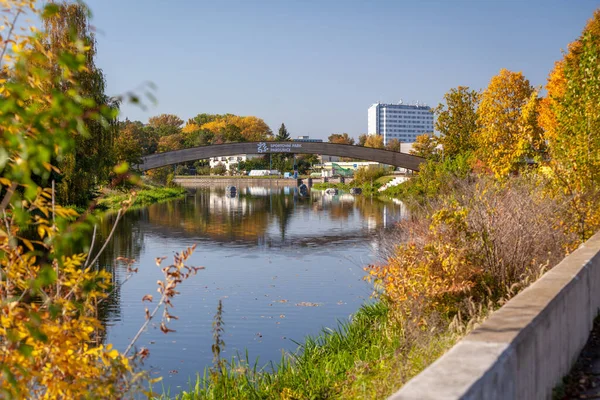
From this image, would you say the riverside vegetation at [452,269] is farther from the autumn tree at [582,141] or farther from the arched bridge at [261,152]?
the arched bridge at [261,152]

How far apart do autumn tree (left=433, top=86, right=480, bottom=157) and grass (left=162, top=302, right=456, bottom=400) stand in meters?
34.3

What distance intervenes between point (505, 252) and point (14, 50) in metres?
9.14

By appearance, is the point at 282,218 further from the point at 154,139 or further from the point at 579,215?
the point at 154,139

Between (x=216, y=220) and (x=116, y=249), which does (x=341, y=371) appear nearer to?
(x=116, y=249)

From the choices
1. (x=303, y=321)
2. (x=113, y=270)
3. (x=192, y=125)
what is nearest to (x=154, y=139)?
(x=192, y=125)

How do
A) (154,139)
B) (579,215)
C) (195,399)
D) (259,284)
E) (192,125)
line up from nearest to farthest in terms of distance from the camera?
(195,399) → (579,215) → (259,284) → (154,139) → (192,125)

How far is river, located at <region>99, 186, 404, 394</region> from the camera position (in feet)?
42.3

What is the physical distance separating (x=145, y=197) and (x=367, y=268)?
4682 cm

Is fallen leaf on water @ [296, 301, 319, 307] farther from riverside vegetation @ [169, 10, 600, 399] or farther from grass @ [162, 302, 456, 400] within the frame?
grass @ [162, 302, 456, 400]

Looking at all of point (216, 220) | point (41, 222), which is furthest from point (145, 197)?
point (41, 222)

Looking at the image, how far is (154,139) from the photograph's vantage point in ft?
379

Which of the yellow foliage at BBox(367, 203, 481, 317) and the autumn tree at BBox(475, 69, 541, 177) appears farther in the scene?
the autumn tree at BBox(475, 69, 541, 177)

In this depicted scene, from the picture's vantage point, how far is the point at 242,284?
19.1 m

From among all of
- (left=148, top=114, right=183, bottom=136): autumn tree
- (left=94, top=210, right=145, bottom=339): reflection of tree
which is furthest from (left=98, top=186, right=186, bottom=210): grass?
(left=148, top=114, right=183, bottom=136): autumn tree
